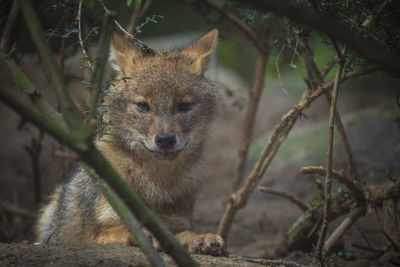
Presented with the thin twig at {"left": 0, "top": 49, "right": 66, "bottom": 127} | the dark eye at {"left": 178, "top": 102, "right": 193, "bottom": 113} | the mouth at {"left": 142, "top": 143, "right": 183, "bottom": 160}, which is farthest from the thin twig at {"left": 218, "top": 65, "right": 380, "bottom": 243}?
the thin twig at {"left": 0, "top": 49, "right": 66, "bottom": 127}

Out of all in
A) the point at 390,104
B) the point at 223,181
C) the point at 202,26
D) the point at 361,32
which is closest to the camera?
the point at 361,32

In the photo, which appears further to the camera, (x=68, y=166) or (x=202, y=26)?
(x=202, y=26)

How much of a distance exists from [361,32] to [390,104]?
4.77m

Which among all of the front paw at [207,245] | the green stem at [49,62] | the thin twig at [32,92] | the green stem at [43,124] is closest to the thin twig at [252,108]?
the front paw at [207,245]

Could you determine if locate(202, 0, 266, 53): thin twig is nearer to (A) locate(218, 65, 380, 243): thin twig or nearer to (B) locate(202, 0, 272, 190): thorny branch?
(B) locate(202, 0, 272, 190): thorny branch

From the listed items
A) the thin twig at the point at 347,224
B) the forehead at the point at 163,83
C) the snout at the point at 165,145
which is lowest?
the thin twig at the point at 347,224

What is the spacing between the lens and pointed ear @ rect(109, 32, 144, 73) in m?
4.05

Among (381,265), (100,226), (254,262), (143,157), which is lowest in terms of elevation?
(381,265)

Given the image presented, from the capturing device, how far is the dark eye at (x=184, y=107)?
152 inches

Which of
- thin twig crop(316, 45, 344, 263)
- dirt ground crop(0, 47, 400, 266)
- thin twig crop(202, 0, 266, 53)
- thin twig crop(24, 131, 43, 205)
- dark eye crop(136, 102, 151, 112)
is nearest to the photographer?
thin twig crop(316, 45, 344, 263)

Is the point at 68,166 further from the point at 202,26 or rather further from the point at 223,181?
the point at 202,26

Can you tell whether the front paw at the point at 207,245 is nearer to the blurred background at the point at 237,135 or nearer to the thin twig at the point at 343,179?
the thin twig at the point at 343,179

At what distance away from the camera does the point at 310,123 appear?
30.4ft

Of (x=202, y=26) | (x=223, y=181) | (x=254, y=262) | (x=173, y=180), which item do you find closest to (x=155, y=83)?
(x=173, y=180)
